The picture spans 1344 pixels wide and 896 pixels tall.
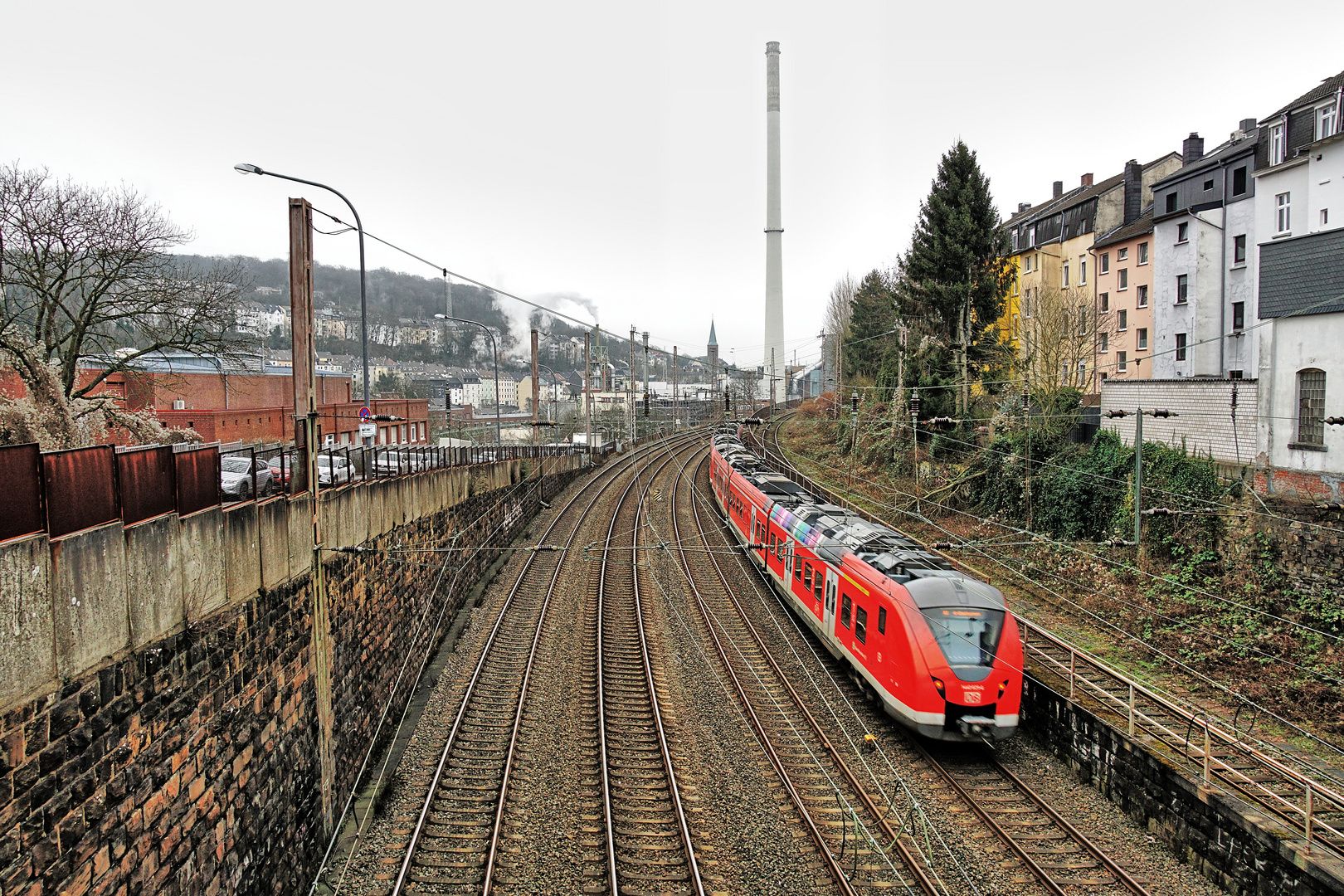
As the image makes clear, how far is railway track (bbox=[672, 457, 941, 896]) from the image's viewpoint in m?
8.54

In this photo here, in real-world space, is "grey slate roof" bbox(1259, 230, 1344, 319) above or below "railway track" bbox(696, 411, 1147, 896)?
above

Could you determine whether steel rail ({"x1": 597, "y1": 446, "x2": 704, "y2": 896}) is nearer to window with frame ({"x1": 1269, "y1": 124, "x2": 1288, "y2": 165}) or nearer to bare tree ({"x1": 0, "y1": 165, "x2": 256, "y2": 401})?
bare tree ({"x1": 0, "y1": 165, "x2": 256, "y2": 401})

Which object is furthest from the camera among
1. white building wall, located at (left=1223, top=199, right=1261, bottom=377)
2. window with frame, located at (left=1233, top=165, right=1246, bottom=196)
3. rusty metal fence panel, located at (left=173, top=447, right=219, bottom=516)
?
window with frame, located at (left=1233, top=165, right=1246, bottom=196)

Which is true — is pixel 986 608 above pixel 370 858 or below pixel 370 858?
above

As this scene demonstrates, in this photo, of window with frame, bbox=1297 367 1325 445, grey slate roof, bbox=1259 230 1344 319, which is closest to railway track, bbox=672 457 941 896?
window with frame, bbox=1297 367 1325 445

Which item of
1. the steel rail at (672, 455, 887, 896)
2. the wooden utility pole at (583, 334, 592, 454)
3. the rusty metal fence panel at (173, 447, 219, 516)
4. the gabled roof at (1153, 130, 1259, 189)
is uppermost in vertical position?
the gabled roof at (1153, 130, 1259, 189)

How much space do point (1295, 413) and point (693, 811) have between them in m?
13.2

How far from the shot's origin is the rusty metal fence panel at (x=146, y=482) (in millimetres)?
5829

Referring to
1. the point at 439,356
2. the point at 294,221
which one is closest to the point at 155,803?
the point at 294,221

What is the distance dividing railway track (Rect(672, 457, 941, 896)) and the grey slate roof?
1164 cm

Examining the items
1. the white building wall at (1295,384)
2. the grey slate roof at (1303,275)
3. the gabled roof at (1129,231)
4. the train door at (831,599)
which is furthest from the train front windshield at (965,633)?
the gabled roof at (1129,231)

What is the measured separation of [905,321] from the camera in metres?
32.3

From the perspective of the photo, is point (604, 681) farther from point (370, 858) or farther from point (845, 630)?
point (370, 858)

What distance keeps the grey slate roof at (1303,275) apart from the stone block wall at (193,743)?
17.1m
